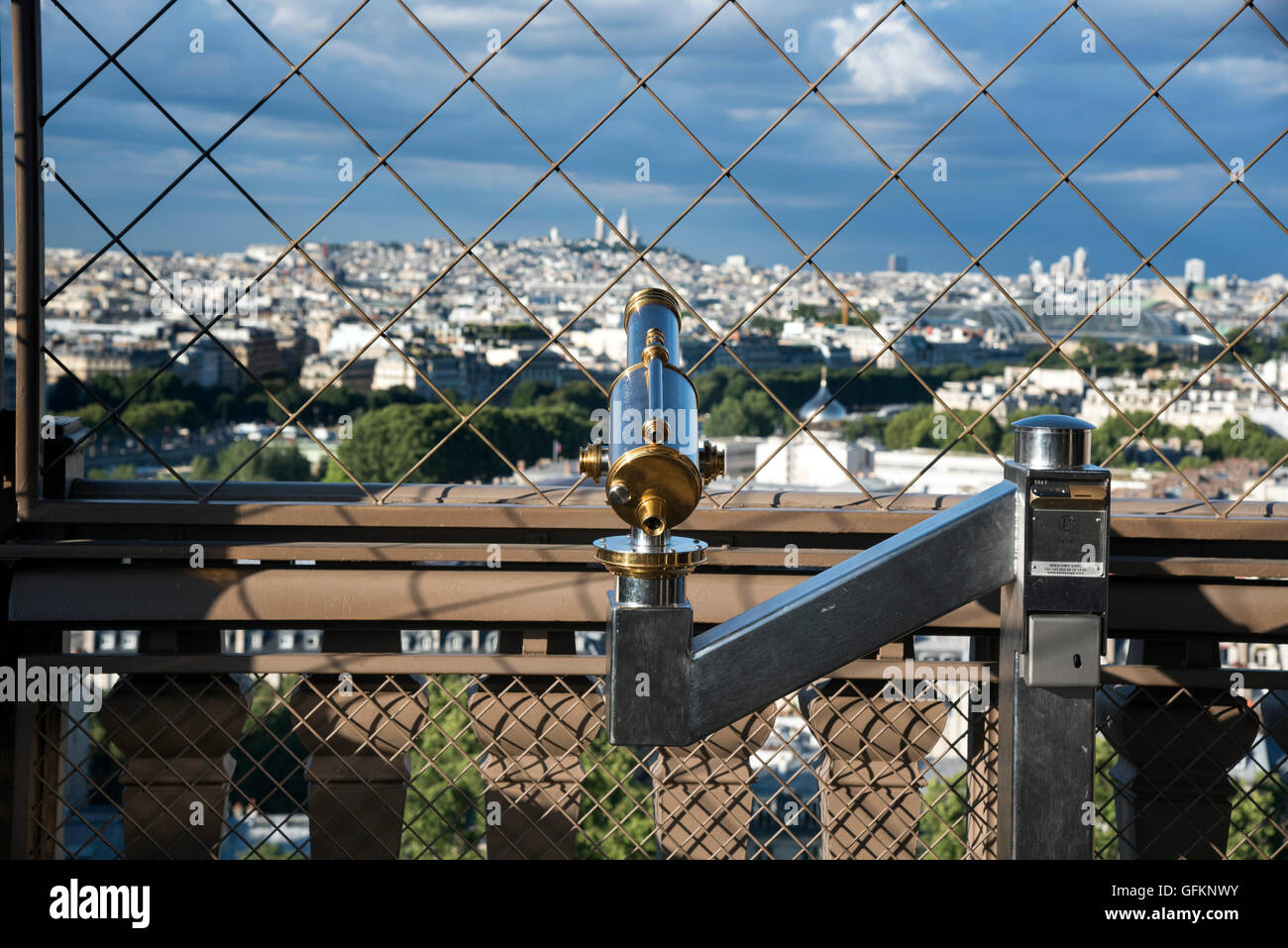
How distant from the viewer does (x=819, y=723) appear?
1523mm

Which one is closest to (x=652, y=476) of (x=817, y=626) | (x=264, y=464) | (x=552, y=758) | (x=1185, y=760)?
(x=817, y=626)

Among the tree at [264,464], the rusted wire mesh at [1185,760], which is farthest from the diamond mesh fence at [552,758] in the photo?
the tree at [264,464]

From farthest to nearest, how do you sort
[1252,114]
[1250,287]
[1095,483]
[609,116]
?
[1250,287], [1252,114], [609,116], [1095,483]

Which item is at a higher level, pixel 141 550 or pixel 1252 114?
pixel 1252 114

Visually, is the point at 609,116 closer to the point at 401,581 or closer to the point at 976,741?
the point at 401,581

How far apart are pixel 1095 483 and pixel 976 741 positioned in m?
0.82

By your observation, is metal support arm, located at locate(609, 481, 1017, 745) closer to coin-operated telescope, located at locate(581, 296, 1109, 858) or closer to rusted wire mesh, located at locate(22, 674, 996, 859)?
coin-operated telescope, located at locate(581, 296, 1109, 858)

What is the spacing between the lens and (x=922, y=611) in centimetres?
81

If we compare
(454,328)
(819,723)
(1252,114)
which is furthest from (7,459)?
(454,328)

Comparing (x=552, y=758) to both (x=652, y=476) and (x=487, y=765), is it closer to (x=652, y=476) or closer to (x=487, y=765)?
(x=487, y=765)

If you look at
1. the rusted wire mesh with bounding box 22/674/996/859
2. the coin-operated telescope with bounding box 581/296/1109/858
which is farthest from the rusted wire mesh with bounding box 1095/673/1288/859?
the coin-operated telescope with bounding box 581/296/1109/858

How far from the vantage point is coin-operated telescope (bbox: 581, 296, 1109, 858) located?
802 millimetres

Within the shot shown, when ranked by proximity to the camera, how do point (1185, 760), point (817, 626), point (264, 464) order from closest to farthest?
point (817, 626), point (1185, 760), point (264, 464)

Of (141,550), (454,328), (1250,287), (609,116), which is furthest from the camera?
(1250,287)
